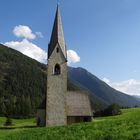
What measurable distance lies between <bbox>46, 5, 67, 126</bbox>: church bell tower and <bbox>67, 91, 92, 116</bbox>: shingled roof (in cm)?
262

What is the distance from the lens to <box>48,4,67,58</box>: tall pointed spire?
58.0 m

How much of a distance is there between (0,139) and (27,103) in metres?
133

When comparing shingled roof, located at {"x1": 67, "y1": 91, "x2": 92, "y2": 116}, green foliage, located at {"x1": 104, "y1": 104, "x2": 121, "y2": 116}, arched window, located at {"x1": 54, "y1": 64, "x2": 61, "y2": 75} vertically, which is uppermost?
arched window, located at {"x1": 54, "y1": 64, "x2": 61, "y2": 75}

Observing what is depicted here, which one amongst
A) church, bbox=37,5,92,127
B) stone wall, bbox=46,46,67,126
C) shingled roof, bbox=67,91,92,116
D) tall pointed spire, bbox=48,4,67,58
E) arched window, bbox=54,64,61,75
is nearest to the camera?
stone wall, bbox=46,46,67,126

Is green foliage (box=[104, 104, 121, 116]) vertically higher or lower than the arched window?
lower

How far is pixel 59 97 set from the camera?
56.1 m

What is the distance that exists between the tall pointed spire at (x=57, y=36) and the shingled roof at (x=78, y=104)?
8.58 m

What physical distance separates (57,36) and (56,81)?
859cm

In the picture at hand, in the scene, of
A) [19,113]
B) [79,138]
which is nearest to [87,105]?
[79,138]

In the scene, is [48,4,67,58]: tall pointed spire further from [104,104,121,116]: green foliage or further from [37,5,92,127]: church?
[104,104,121,116]: green foliage

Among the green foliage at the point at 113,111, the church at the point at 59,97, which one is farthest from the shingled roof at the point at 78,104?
the green foliage at the point at 113,111

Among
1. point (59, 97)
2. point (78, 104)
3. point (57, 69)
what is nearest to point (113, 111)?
point (78, 104)

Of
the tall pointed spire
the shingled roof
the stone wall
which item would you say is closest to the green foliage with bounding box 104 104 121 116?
the shingled roof

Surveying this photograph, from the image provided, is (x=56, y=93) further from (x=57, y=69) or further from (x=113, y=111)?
(x=113, y=111)
